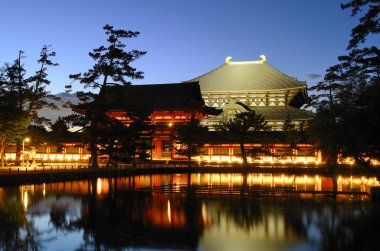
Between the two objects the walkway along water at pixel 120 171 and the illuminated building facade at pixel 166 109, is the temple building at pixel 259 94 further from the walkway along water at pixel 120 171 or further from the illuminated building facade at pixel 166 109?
the walkway along water at pixel 120 171

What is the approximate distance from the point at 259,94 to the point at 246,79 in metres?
4.82

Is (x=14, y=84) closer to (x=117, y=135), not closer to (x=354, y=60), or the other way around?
(x=117, y=135)

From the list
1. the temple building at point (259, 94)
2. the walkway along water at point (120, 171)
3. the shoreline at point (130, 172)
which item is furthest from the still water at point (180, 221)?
the temple building at point (259, 94)

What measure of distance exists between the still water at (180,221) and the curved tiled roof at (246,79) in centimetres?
4410

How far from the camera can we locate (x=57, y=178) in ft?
109

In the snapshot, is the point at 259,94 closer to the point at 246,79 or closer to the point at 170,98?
the point at 246,79

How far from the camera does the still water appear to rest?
14314 mm

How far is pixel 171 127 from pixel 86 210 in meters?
33.1

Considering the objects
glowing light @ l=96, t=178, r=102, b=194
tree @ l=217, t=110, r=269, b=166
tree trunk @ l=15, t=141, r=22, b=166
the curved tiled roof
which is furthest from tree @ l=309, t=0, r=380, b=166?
the curved tiled roof

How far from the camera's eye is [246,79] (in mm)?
72438

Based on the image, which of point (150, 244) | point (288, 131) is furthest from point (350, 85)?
point (288, 131)

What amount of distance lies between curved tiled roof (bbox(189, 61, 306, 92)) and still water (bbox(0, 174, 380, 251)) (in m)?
44.1

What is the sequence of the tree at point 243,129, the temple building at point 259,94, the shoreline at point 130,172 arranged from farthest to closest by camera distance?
the temple building at point 259,94
the tree at point 243,129
the shoreline at point 130,172

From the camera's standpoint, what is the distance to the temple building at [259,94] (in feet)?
208
